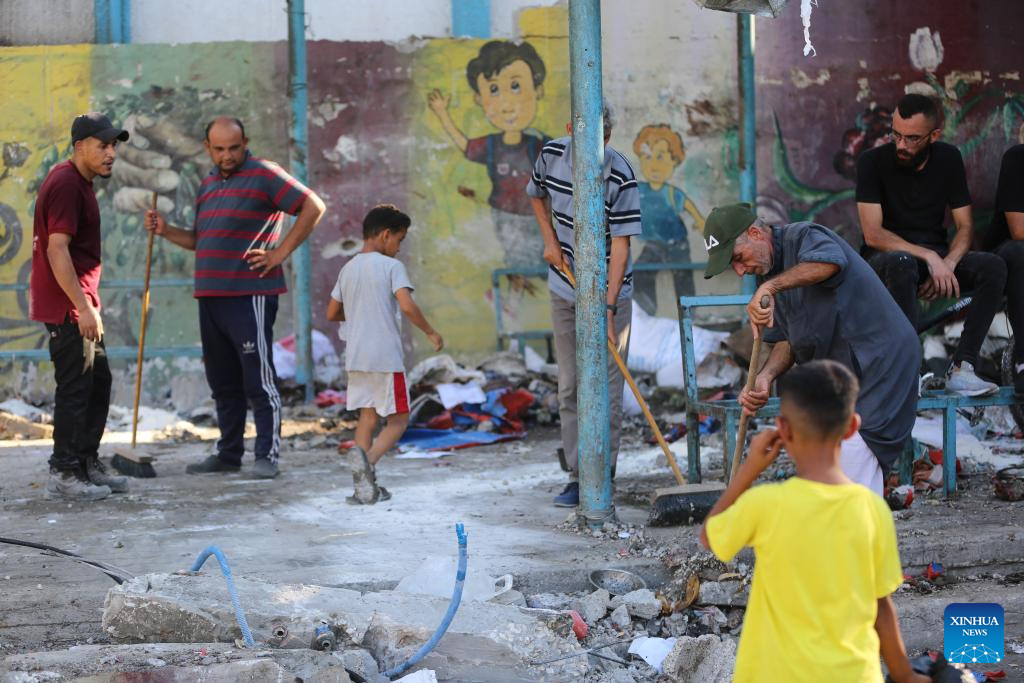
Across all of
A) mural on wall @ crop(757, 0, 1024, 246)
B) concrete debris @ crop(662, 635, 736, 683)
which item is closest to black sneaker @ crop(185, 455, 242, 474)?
concrete debris @ crop(662, 635, 736, 683)

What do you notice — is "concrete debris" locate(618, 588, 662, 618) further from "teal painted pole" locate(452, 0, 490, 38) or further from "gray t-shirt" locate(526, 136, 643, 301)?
"teal painted pole" locate(452, 0, 490, 38)

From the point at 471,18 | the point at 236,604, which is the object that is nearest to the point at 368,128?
the point at 471,18

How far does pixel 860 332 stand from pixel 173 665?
8.89ft

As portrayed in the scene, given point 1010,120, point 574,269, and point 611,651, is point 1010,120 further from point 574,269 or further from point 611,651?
point 611,651

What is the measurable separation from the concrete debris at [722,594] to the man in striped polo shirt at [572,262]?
1.22m

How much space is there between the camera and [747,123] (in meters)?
10.8

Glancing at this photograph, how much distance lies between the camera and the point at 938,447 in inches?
273

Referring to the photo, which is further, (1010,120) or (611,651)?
(1010,120)

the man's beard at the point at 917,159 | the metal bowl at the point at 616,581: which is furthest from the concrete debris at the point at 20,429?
the man's beard at the point at 917,159

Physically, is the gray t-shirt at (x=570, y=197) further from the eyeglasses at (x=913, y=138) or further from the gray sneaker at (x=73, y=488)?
the gray sneaker at (x=73, y=488)

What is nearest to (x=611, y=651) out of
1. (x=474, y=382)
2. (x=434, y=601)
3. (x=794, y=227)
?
(x=434, y=601)

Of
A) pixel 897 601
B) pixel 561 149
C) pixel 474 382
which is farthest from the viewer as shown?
pixel 474 382

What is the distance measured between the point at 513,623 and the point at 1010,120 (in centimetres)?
902

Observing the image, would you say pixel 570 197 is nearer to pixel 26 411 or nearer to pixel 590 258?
pixel 590 258
